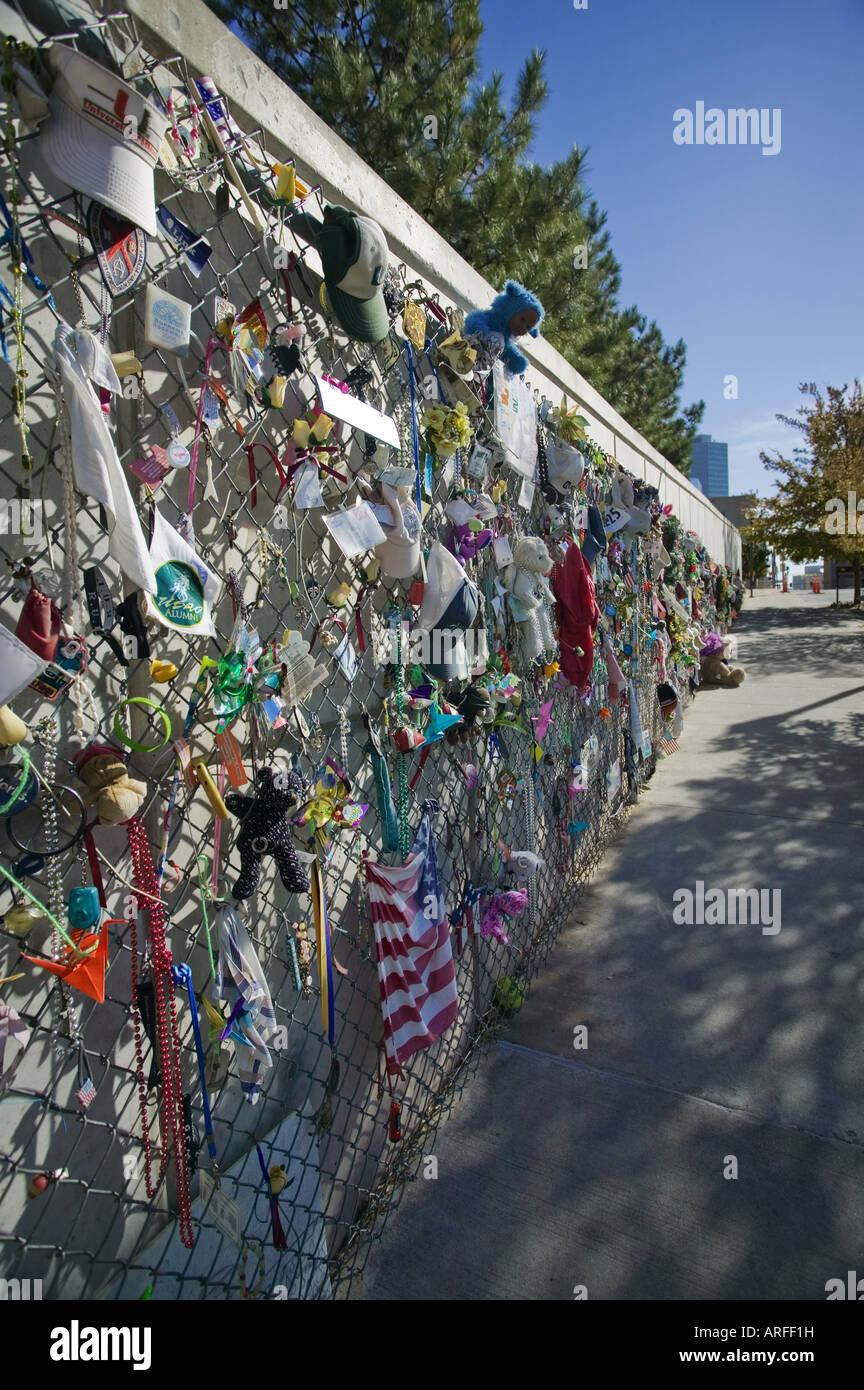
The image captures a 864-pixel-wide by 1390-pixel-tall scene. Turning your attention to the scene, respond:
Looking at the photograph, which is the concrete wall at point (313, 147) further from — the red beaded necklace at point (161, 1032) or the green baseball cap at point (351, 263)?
the red beaded necklace at point (161, 1032)

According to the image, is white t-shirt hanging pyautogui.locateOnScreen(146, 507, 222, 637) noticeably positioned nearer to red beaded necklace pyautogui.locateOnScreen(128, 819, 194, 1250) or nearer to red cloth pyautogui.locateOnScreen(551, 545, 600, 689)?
red beaded necklace pyautogui.locateOnScreen(128, 819, 194, 1250)

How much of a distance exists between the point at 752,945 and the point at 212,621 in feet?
10.7

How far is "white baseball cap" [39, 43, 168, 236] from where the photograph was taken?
1176 millimetres

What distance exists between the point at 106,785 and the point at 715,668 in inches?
421

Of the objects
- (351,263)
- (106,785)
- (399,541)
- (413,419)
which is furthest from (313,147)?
(106,785)

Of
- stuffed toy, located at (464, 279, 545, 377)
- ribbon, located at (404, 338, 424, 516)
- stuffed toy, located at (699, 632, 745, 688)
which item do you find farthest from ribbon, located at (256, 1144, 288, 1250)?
stuffed toy, located at (699, 632, 745, 688)

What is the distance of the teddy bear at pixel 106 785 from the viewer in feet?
4.17

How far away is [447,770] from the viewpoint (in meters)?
2.76

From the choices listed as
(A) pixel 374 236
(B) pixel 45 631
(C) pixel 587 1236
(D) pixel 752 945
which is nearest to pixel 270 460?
(A) pixel 374 236

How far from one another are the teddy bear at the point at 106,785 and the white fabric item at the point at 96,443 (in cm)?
33

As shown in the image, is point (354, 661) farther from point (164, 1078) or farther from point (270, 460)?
point (164, 1078)
